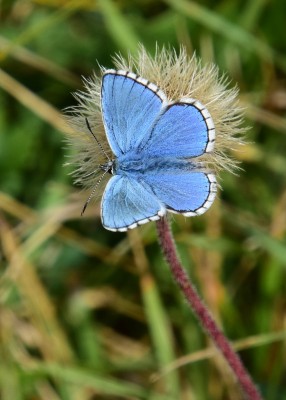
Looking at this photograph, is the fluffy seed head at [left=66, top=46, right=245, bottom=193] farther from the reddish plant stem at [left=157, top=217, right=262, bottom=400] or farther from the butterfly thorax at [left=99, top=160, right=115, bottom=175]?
the reddish plant stem at [left=157, top=217, right=262, bottom=400]

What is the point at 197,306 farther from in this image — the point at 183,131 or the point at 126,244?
the point at 126,244

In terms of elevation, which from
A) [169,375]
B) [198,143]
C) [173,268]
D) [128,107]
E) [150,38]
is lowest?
[169,375]

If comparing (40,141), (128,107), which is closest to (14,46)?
(40,141)

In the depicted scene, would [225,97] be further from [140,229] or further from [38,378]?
[38,378]

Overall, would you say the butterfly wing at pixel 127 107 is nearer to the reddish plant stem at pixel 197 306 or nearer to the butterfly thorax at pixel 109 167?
the butterfly thorax at pixel 109 167

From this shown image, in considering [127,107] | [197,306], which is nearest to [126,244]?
[197,306]

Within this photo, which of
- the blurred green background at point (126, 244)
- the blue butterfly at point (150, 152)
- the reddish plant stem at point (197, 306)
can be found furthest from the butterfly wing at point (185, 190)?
the blurred green background at point (126, 244)
